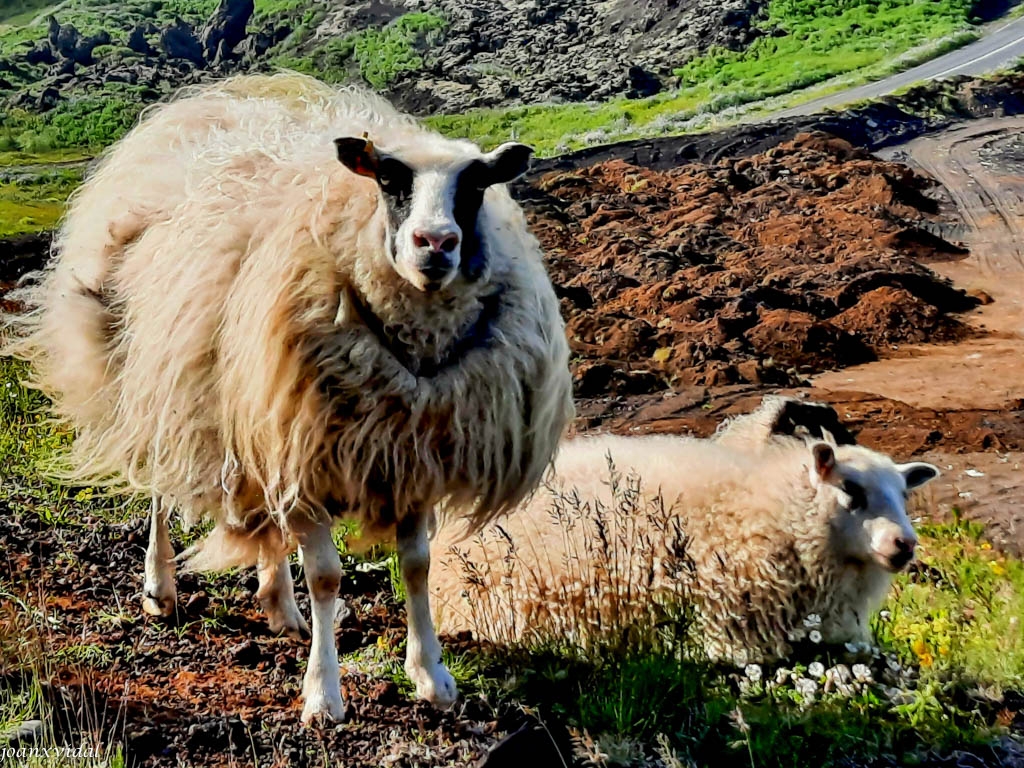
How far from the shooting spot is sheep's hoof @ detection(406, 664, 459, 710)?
3.88 m

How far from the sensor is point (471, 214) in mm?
3621

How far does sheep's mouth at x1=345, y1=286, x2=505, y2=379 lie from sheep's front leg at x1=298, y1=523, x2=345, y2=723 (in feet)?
2.35

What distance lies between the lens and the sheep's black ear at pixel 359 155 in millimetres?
3559

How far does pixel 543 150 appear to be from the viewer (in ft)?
74.1

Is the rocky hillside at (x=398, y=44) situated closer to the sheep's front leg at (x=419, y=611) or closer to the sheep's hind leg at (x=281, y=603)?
the sheep's hind leg at (x=281, y=603)

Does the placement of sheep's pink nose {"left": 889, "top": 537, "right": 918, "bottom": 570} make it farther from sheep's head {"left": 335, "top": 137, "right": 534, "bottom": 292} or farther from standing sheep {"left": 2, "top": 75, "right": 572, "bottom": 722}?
sheep's head {"left": 335, "top": 137, "right": 534, "bottom": 292}

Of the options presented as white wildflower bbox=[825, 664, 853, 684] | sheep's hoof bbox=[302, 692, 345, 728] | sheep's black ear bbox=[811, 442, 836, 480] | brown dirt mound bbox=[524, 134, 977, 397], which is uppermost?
sheep's hoof bbox=[302, 692, 345, 728]

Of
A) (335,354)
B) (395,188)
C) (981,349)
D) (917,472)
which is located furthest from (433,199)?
(981,349)

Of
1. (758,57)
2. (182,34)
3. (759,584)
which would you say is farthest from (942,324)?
(758,57)

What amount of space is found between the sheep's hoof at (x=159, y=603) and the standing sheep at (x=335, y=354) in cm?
44

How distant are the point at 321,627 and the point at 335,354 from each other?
0.98 meters

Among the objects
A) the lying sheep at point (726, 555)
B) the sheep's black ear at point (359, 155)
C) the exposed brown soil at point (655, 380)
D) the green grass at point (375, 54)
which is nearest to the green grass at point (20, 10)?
the green grass at point (375, 54)

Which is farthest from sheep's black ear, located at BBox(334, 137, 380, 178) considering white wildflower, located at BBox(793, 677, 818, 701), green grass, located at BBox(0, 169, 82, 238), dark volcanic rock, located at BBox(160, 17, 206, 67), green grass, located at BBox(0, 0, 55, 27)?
green grass, located at BBox(0, 0, 55, 27)

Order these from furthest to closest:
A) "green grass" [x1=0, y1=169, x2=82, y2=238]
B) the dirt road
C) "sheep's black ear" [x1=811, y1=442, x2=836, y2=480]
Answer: "green grass" [x1=0, y1=169, x2=82, y2=238], the dirt road, "sheep's black ear" [x1=811, y1=442, x2=836, y2=480]
